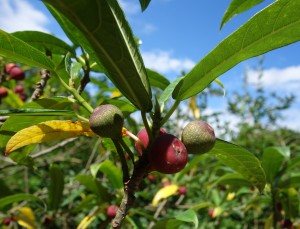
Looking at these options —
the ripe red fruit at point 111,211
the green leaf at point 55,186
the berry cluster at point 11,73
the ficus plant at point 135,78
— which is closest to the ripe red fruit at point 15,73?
the berry cluster at point 11,73

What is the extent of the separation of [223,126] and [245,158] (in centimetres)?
637

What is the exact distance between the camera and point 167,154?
84cm

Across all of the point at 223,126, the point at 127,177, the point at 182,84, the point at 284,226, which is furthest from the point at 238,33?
the point at 223,126

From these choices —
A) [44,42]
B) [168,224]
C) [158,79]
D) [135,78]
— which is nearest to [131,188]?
[135,78]

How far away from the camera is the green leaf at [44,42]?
1.59 m

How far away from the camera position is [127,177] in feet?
2.99

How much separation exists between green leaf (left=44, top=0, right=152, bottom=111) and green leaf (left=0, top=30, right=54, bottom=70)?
191mm

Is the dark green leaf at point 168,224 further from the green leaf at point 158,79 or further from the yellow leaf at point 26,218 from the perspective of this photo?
the yellow leaf at point 26,218

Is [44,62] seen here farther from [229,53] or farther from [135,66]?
[229,53]

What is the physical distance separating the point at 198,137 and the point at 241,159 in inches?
13.1

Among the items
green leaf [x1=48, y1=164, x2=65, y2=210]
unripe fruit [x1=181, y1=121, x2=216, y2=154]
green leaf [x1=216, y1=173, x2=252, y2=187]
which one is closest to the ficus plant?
unripe fruit [x1=181, y1=121, x2=216, y2=154]

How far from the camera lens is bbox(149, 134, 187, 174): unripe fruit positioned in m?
0.84

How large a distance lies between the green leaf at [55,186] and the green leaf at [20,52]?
1446 millimetres

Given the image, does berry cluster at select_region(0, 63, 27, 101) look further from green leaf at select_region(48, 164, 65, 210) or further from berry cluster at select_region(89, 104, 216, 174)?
berry cluster at select_region(89, 104, 216, 174)
